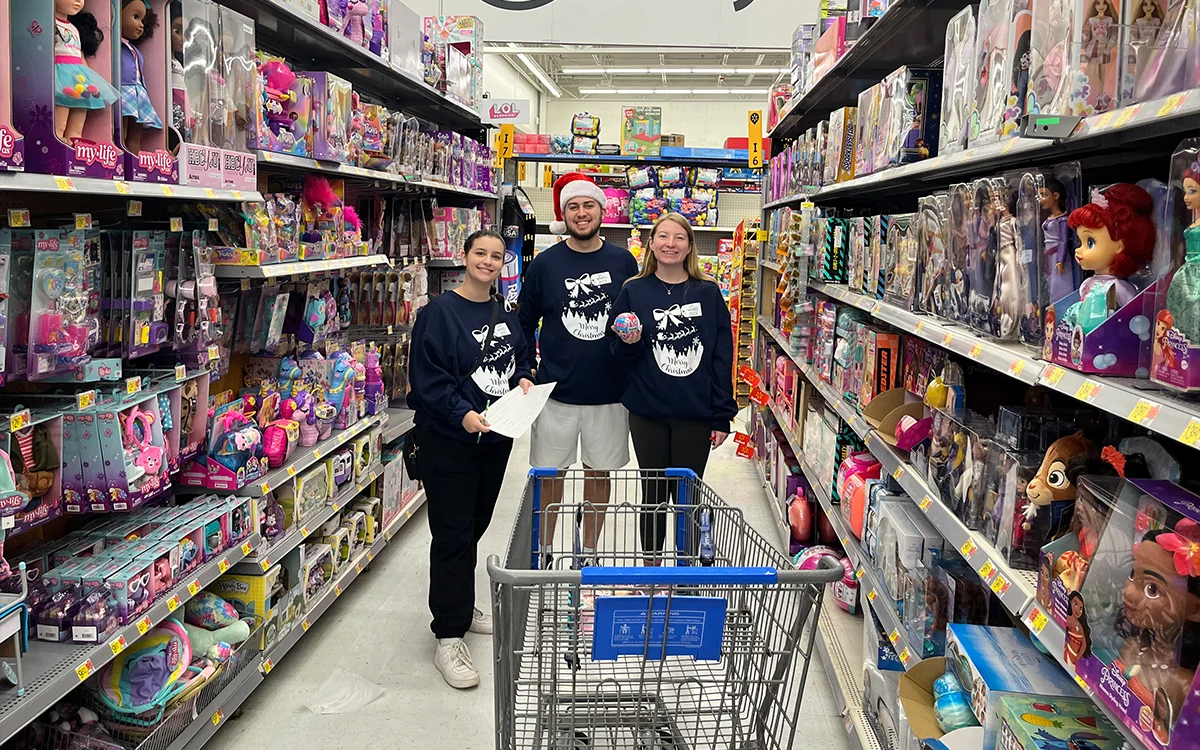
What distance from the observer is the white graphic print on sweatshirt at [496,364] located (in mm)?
3133

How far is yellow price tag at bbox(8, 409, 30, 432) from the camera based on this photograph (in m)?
1.96

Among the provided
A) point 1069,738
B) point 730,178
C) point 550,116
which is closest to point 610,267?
point 1069,738

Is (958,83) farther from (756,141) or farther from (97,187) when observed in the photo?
(756,141)

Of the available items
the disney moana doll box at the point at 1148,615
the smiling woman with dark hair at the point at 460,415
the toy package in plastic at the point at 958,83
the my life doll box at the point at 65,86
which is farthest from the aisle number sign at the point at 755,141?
the disney moana doll box at the point at 1148,615

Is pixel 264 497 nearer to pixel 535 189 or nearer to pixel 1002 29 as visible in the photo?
pixel 1002 29

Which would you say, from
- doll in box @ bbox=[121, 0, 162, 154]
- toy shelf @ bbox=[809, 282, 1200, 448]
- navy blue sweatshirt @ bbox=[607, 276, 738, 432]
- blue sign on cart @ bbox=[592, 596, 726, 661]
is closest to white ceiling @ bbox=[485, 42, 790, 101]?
navy blue sweatshirt @ bbox=[607, 276, 738, 432]

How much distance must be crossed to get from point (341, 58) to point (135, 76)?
1.91 metres

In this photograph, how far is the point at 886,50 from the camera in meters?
3.37

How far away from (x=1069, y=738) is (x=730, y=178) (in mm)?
9261

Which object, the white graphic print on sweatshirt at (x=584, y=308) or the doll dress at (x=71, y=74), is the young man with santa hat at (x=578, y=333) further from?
the doll dress at (x=71, y=74)

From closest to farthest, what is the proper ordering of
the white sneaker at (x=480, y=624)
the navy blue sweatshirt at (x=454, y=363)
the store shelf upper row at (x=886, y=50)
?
the store shelf upper row at (x=886, y=50), the navy blue sweatshirt at (x=454, y=363), the white sneaker at (x=480, y=624)

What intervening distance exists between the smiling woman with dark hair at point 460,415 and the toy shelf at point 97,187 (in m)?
0.78

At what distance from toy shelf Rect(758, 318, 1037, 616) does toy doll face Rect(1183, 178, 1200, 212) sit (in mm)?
719

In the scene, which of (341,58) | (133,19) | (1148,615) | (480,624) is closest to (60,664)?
(133,19)
